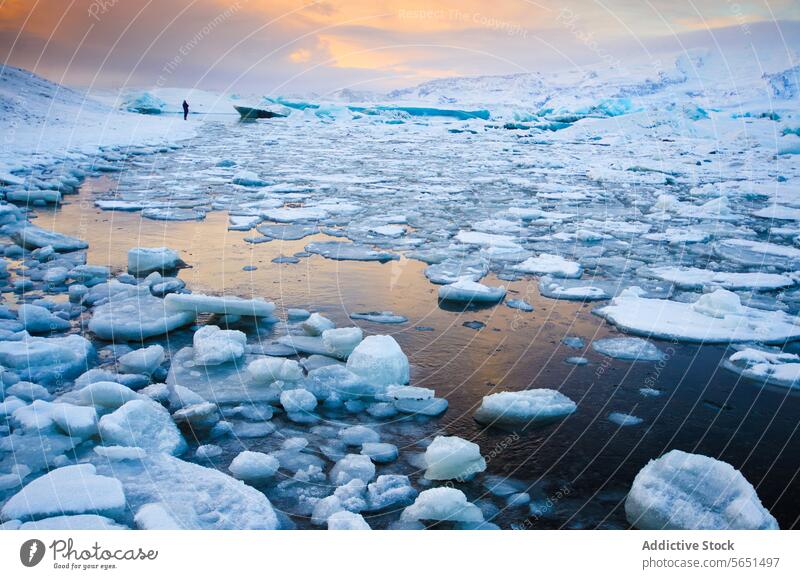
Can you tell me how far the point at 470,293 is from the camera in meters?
4.79

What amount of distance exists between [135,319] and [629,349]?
10.6ft

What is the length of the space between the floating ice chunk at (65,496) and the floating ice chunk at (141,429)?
0.32 m

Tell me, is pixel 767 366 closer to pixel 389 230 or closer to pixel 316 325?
pixel 316 325

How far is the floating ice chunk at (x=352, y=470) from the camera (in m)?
2.58

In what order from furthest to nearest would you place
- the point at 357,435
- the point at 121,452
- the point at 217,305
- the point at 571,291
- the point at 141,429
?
the point at 571,291 → the point at 217,305 → the point at 357,435 → the point at 141,429 → the point at 121,452

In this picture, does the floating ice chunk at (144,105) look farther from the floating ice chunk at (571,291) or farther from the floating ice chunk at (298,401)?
the floating ice chunk at (298,401)

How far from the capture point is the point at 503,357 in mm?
3801

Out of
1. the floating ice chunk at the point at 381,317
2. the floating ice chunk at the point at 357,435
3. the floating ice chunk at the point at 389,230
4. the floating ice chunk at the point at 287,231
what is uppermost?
the floating ice chunk at the point at 389,230

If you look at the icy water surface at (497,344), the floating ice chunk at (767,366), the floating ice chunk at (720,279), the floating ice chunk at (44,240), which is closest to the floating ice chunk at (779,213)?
the icy water surface at (497,344)

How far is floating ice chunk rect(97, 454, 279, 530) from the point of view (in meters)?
2.28

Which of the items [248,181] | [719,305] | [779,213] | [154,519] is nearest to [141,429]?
[154,519]

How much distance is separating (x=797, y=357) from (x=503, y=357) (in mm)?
1886

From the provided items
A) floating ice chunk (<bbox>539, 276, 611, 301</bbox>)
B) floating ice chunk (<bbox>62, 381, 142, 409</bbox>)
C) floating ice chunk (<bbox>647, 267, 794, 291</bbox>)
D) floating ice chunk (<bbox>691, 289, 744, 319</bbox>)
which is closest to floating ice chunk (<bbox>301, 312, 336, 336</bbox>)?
floating ice chunk (<bbox>62, 381, 142, 409</bbox>)
